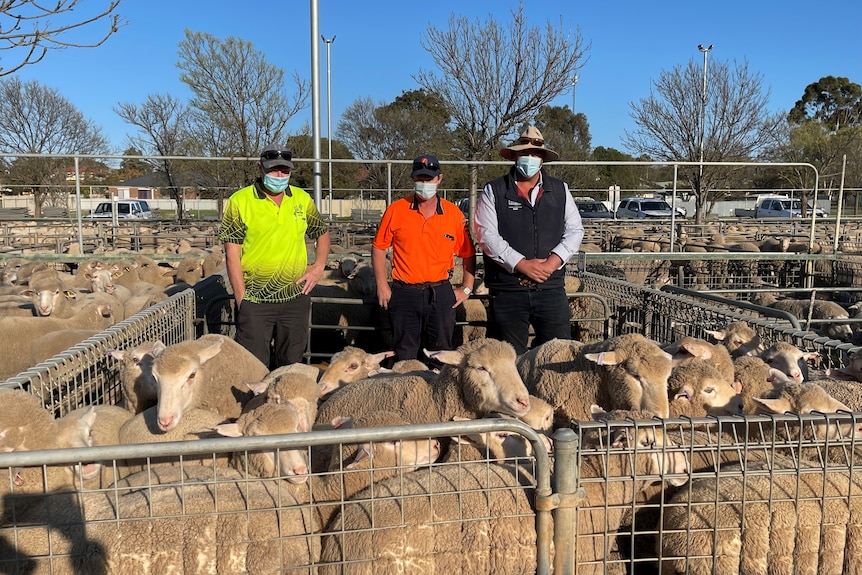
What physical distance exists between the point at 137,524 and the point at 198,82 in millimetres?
24740

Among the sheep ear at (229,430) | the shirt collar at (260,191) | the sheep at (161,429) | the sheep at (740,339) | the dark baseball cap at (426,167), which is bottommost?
the sheep at (161,429)

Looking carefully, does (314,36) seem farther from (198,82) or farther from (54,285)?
(198,82)

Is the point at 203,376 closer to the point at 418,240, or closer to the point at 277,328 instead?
the point at 277,328

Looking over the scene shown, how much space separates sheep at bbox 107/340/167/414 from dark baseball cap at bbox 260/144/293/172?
1.45m

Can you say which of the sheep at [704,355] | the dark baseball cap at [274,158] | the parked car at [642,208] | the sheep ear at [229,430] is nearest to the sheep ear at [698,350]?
the sheep at [704,355]

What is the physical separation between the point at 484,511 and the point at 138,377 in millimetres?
2451

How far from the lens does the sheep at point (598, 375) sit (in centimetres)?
350

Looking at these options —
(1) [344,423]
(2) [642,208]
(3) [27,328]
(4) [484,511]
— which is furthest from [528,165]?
(2) [642,208]

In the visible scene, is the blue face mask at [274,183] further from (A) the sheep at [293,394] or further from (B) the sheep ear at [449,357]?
(B) the sheep ear at [449,357]

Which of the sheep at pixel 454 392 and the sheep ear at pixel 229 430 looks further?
the sheep at pixel 454 392

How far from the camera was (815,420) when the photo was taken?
2.43 meters

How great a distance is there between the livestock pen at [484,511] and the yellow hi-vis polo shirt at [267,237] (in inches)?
76.5

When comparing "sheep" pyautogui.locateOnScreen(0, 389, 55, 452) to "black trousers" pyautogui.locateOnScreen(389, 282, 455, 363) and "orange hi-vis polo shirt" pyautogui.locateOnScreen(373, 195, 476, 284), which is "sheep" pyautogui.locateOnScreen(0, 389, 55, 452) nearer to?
"black trousers" pyautogui.locateOnScreen(389, 282, 455, 363)

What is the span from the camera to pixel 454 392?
3.68 m
